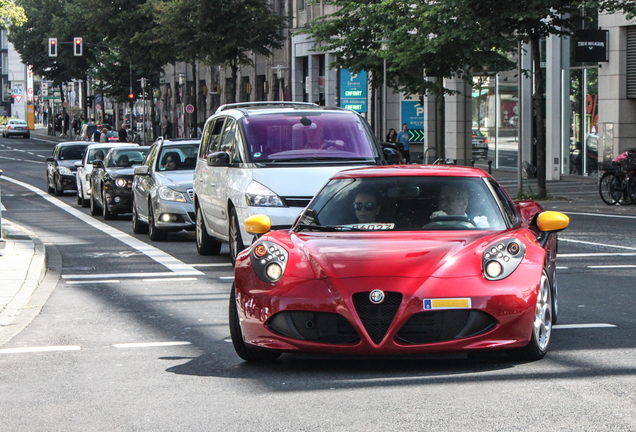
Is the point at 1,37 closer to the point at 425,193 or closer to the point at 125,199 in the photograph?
the point at 125,199

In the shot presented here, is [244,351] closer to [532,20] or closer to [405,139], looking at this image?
[532,20]

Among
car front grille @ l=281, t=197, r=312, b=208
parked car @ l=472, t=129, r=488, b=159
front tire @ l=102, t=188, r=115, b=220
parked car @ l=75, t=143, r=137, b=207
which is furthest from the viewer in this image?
parked car @ l=472, t=129, r=488, b=159

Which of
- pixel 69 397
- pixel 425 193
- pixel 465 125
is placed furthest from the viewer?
pixel 465 125

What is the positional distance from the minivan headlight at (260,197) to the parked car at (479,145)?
30.4 m

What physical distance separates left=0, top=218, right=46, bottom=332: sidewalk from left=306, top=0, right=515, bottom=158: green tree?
1310cm

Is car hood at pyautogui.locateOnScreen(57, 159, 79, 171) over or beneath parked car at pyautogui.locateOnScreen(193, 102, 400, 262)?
beneath

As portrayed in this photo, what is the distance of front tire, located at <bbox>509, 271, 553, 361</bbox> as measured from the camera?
22.4 ft

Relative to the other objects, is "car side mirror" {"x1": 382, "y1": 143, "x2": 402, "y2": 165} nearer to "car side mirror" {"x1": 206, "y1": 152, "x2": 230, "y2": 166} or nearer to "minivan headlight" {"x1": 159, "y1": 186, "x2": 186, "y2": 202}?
"car side mirror" {"x1": 206, "y1": 152, "x2": 230, "y2": 166}

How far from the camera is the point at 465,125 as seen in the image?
41.6 m

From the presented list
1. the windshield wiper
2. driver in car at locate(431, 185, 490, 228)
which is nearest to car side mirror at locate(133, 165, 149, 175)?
the windshield wiper

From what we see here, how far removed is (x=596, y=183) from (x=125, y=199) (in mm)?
14796

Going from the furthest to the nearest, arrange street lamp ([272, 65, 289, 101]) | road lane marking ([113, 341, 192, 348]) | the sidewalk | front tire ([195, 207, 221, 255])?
street lamp ([272, 65, 289, 101])
front tire ([195, 207, 221, 255])
the sidewalk
road lane marking ([113, 341, 192, 348])

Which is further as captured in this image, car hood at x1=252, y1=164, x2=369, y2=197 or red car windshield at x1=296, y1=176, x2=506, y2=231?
car hood at x1=252, y1=164, x2=369, y2=197

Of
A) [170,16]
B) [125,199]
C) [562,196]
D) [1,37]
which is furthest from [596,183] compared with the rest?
[1,37]
